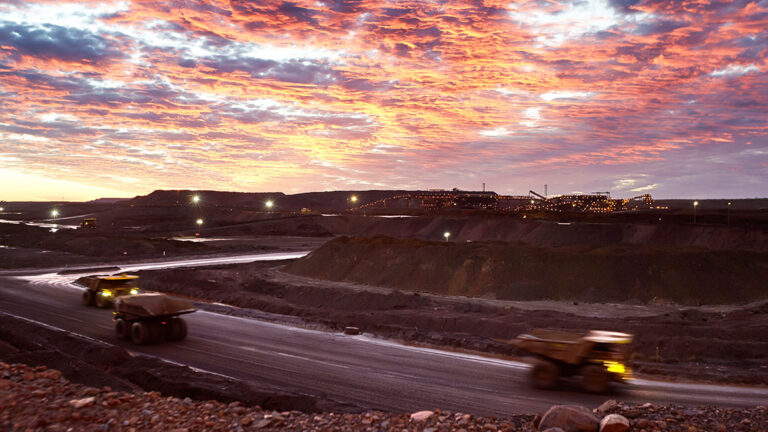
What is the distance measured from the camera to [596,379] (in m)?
16.1

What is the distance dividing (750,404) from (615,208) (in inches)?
5610

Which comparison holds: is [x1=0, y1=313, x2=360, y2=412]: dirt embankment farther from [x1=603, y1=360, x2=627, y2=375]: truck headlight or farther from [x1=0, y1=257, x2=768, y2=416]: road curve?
[x1=603, y1=360, x2=627, y2=375]: truck headlight

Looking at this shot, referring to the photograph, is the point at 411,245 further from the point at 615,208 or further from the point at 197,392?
the point at 615,208

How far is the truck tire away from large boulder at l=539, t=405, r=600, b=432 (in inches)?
680

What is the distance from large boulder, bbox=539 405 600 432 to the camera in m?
10.7

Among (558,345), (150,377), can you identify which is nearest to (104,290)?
(150,377)

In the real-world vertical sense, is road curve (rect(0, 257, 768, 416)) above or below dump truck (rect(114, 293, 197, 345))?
below

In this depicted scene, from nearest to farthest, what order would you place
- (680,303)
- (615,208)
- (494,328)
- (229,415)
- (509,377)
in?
(229,415) < (509,377) < (494,328) < (680,303) < (615,208)

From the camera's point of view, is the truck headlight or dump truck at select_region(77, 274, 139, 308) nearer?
the truck headlight

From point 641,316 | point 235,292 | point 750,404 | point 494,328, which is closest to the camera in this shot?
point 750,404

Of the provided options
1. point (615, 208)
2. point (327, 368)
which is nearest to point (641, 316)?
point (327, 368)

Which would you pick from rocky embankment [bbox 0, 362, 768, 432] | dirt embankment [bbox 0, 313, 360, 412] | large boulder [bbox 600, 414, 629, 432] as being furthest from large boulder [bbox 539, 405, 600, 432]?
dirt embankment [bbox 0, 313, 360, 412]

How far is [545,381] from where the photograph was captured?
16.8m

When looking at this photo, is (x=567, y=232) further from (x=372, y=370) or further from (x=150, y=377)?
(x=150, y=377)
